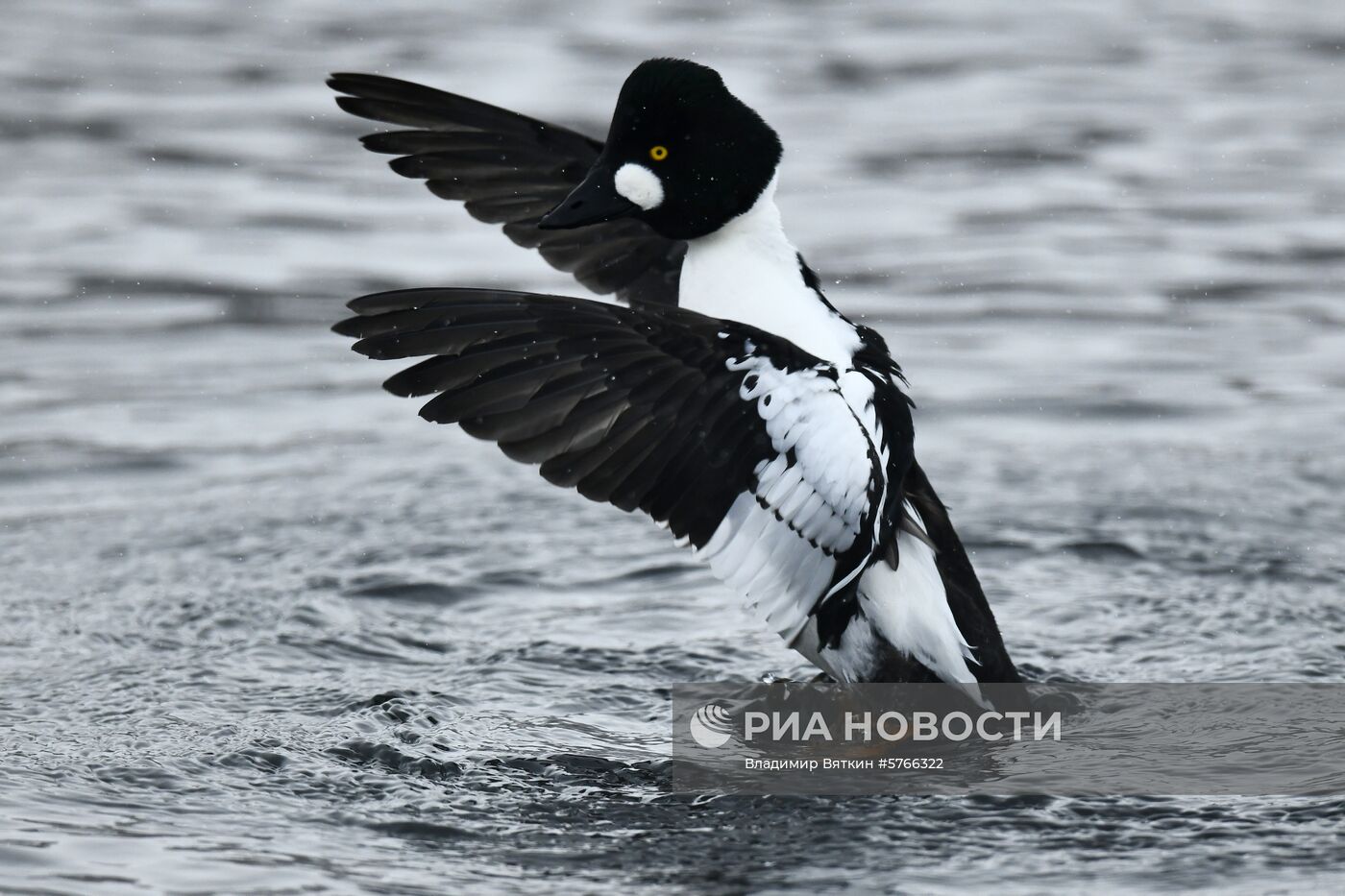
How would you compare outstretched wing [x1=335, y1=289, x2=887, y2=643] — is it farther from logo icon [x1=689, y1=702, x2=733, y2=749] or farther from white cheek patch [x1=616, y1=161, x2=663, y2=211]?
white cheek patch [x1=616, y1=161, x2=663, y2=211]

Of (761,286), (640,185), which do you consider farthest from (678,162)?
(761,286)

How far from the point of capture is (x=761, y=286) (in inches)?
213

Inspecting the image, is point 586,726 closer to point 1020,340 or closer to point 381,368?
point 381,368

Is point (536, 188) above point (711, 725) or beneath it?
above

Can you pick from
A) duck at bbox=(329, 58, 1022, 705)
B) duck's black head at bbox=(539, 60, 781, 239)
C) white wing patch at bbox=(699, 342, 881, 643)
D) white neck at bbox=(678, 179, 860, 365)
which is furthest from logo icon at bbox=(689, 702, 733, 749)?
duck's black head at bbox=(539, 60, 781, 239)

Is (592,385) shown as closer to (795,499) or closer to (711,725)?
(795,499)

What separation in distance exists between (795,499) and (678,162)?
1.13m

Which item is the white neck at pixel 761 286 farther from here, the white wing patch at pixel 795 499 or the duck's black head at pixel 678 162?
the white wing patch at pixel 795 499

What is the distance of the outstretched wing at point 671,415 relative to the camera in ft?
15.5

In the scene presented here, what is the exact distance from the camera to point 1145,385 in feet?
29.5

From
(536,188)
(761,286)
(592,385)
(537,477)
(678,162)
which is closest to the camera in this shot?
(592,385)

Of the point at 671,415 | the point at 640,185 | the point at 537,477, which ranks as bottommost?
the point at 537,477

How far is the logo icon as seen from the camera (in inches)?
216

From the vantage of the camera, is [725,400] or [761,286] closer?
[725,400]
